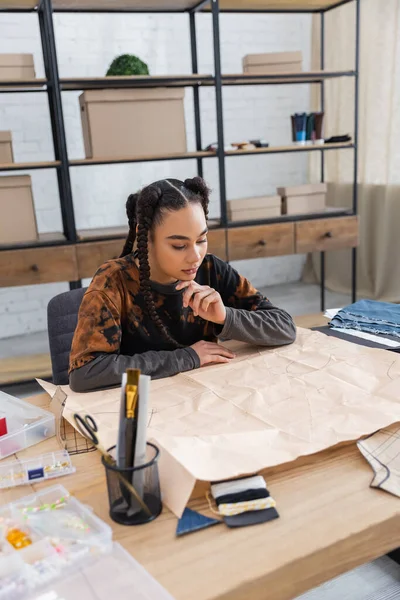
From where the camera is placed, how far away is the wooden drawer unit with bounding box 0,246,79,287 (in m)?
2.61

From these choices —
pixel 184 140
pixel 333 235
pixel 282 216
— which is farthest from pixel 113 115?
pixel 333 235

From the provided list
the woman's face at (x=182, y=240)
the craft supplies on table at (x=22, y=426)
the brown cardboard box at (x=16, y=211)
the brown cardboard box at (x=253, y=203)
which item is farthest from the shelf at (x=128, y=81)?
the craft supplies on table at (x=22, y=426)

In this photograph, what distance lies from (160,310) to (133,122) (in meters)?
1.64

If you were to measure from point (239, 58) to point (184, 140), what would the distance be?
1816 millimetres

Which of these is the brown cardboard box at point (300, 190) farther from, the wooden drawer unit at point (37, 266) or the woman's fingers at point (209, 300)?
the woman's fingers at point (209, 300)

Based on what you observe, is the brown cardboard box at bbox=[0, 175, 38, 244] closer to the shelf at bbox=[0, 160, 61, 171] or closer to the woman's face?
the shelf at bbox=[0, 160, 61, 171]

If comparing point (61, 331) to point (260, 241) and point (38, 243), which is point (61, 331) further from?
point (260, 241)

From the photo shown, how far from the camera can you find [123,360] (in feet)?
3.86

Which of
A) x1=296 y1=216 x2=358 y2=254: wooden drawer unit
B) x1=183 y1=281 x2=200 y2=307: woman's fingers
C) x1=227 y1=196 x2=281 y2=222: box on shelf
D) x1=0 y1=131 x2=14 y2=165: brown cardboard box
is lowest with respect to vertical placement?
x1=296 y1=216 x2=358 y2=254: wooden drawer unit

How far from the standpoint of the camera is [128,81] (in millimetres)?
2693

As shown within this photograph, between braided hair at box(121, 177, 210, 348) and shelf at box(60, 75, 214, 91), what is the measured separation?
1511 millimetres

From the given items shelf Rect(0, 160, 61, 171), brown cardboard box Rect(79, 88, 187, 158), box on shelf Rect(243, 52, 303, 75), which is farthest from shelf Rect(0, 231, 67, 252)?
box on shelf Rect(243, 52, 303, 75)

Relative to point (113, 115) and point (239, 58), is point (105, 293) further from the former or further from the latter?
point (239, 58)

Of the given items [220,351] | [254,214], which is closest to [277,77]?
[254,214]
